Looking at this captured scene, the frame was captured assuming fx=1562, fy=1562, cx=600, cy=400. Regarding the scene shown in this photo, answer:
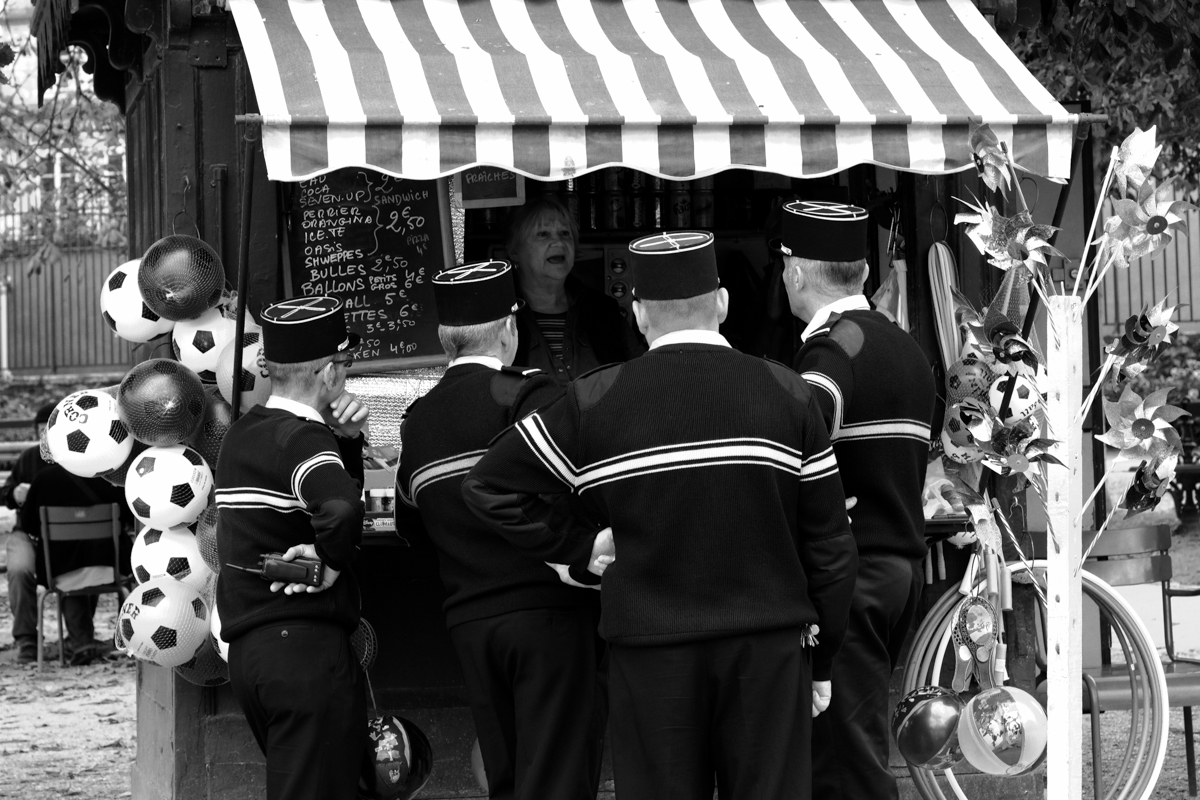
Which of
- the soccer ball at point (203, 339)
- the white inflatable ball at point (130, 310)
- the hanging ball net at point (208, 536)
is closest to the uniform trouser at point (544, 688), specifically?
the hanging ball net at point (208, 536)

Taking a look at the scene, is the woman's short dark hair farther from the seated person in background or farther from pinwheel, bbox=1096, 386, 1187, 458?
the seated person in background

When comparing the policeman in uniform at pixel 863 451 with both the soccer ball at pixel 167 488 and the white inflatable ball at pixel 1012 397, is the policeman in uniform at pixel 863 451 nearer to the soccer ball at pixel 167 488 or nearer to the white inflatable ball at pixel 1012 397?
the white inflatable ball at pixel 1012 397

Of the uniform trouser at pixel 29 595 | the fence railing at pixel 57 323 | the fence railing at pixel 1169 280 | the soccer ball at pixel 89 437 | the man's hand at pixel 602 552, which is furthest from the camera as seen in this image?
A: the fence railing at pixel 57 323

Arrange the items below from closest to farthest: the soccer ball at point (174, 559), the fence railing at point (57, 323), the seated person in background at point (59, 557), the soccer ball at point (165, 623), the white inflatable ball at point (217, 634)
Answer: the white inflatable ball at point (217, 634), the soccer ball at point (165, 623), the soccer ball at point (174, 559), the seated person in background at point (59, 557), the fence railing at point (57, 323)

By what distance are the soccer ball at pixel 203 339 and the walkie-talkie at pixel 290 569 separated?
114cm

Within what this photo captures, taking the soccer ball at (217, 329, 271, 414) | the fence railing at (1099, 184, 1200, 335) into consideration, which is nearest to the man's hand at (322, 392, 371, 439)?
the soccer ball at (217, 329, 271, 414)

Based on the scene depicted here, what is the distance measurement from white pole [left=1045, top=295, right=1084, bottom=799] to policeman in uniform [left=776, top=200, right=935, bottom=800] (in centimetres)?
57

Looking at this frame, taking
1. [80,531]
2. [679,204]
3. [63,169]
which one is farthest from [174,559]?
[63,169]

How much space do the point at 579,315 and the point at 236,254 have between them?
1.38m

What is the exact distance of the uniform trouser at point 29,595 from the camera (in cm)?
1127

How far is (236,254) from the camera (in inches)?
232

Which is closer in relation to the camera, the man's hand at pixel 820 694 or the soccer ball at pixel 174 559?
the man's hand at pixel 820 694

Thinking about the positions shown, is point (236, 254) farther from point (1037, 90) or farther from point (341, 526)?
point (1037, 90)

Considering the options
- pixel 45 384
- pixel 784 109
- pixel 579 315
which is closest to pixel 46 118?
pixel 45 384
